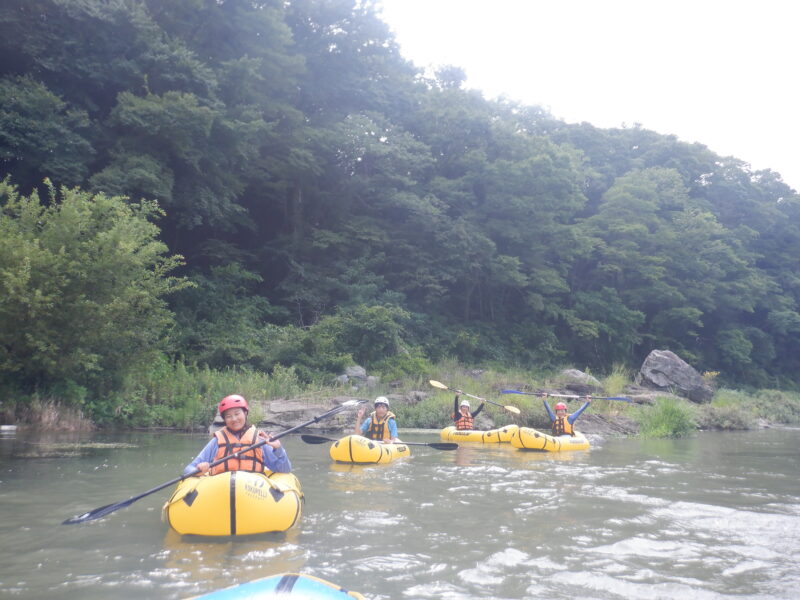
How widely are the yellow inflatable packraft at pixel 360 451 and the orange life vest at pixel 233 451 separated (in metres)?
3.38

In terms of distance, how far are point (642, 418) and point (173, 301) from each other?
45.3ft

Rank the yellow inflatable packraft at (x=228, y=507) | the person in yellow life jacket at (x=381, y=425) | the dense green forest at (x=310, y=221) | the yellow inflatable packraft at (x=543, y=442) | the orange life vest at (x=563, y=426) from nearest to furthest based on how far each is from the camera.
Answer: the yellow inflatable packraft at (x=228, y=507), the person in yellow life jacket at (x=381, y=425), the yellow inflatable packraft at (x=543, y=442), the dense green forest at (x=310, y=221), the orange life vest at (x=563, y=426)

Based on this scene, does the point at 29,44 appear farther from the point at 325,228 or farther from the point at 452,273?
the point at 452,273

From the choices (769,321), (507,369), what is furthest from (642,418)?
(769,321)

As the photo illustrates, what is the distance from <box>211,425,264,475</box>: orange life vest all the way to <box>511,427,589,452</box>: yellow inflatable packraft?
22.0 ft

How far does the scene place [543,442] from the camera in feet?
35.8

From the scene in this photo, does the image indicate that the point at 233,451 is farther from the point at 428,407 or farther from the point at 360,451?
the point at 428,407

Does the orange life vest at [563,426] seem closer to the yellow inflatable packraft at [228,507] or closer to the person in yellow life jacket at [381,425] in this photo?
the person in yellow life jacket at [381,425]

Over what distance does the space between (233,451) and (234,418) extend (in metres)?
0.29

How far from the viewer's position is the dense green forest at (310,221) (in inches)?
463

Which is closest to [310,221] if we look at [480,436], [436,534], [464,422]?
[464,422]

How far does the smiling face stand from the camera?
5375 mm

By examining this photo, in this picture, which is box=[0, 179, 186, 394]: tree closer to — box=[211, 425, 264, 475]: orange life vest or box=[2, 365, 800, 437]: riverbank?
box=[2, 365, 800, 437]: riverbank

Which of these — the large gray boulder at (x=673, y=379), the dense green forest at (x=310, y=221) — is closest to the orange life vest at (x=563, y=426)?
the dense green forest at (x=310, y=221)
